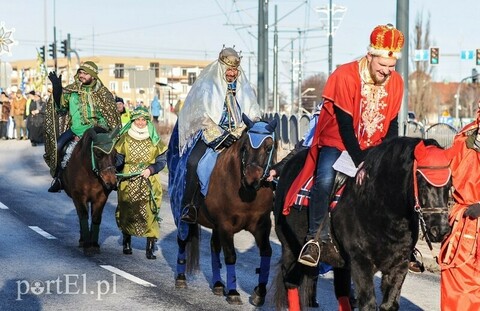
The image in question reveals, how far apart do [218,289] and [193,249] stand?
2.54ft

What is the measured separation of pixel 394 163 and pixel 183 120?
456cm

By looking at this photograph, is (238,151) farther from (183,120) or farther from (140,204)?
(140,204)

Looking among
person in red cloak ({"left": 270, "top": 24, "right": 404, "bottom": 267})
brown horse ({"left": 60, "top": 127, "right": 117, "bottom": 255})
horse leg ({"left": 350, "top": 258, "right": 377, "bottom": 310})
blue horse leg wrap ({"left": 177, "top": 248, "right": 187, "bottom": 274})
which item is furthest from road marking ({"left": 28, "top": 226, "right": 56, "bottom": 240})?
horse leg ({"left": 350, "top": 258, "right": 377, "bottom": 310})

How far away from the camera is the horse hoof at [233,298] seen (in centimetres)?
1012

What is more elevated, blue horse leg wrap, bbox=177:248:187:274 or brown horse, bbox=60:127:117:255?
brown horse, bbox=60:127:117:255

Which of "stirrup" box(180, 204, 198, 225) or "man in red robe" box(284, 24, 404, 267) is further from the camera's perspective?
"stirrup" box(180, 204, 198, 225)

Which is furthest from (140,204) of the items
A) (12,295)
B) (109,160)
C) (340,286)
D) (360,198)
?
(360,198)

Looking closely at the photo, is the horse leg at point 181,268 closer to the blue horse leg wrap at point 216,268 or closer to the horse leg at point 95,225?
the blue horse leg wrap at point 216,268

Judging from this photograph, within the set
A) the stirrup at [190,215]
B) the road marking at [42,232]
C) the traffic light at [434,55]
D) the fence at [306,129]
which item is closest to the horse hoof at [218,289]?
the stirrup at [190,215]

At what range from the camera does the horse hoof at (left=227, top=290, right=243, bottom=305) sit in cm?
1012

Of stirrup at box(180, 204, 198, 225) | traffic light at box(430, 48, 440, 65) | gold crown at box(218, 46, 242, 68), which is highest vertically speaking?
traffic light at box(430, 48, 440, 65)

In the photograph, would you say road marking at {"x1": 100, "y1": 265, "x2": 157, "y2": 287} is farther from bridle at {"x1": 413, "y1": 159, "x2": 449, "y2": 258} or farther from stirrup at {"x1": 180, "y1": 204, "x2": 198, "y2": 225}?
bridle at {"x1": 413, "y1": 159, "x2": 449, "y2": 258}

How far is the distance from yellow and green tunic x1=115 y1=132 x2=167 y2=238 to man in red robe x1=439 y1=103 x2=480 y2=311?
643cm

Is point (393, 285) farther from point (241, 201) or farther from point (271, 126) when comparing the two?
Answer: point (241, 201)
